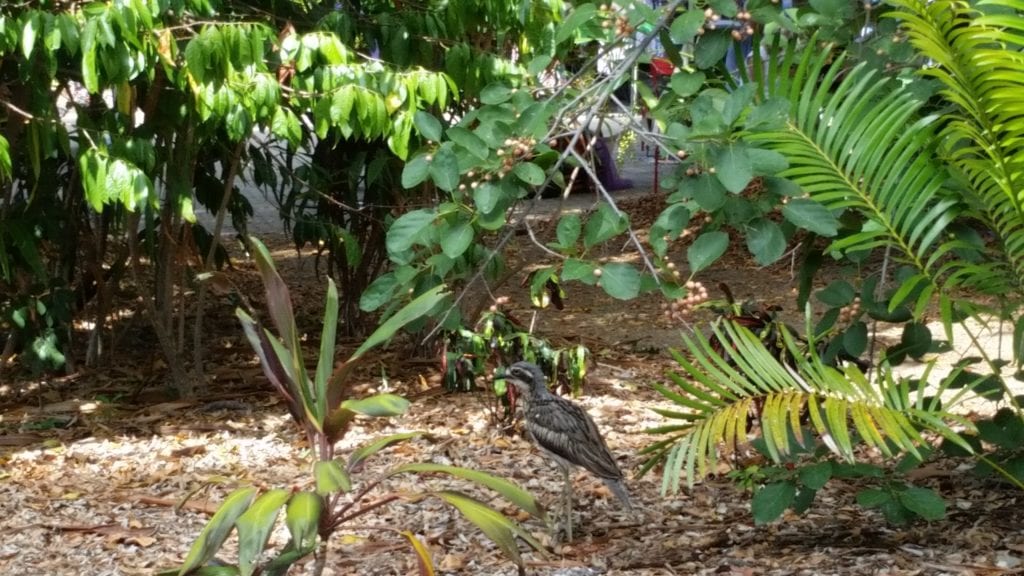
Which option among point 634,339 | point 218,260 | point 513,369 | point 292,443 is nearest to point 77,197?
point 218,260

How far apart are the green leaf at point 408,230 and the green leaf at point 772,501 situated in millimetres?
1447

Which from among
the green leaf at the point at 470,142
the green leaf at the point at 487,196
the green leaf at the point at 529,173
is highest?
the green leaf at the point at 470,142

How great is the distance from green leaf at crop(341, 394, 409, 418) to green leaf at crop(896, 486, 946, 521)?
6.08ft

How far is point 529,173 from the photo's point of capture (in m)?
4.11

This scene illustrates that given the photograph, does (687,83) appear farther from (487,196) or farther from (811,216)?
(487,196)

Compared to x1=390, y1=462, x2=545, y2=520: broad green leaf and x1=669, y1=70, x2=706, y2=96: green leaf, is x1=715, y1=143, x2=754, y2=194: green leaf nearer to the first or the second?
x1=669, y1=70, x2=706, y2=96: green leaf

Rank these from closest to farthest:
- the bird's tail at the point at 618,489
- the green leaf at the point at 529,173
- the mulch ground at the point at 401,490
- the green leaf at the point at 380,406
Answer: the green leaf at the point at 380,406 → the green leaf at the point at 529,173 → the mulch ground at the point at 401,490 → the bird's tail at the point at 618,489

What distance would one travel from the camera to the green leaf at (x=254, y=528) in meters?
3.07

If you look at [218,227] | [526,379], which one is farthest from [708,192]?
[218,227]

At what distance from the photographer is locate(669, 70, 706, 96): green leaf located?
4316 mm

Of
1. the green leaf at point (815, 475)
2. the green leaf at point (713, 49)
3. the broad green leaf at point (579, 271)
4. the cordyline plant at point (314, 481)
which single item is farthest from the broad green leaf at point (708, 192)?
the green leaf at point (815, 475)

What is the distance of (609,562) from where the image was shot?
15.2 feet

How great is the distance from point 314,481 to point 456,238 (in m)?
1.01

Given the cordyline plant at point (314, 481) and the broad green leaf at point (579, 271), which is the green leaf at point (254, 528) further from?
the broad green leaf at point (579, 271)
